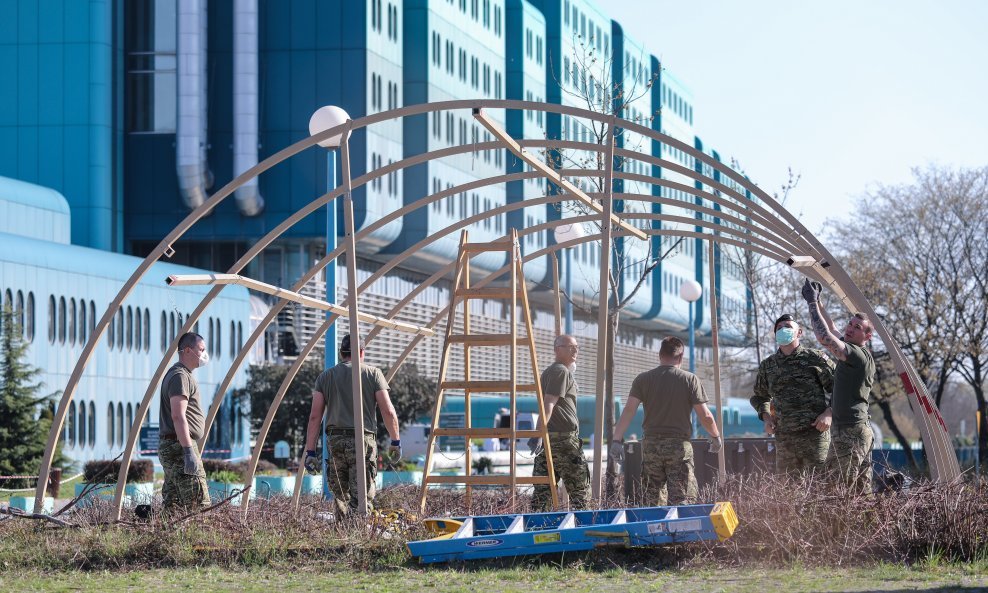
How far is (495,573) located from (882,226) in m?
25.1

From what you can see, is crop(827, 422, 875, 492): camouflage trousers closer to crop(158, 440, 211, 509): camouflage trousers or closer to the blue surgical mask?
the blue surgical mask

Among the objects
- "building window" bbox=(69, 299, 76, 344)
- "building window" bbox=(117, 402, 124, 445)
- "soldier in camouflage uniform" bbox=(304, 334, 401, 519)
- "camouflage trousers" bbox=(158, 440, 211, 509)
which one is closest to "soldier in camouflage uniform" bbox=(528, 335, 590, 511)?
"soldier in camouflage uniform" bbox=(304, 334, 401, 519)

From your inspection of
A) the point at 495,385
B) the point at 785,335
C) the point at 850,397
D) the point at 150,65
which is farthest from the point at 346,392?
the point at 150,65

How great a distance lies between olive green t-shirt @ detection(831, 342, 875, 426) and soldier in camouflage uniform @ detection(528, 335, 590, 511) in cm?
240

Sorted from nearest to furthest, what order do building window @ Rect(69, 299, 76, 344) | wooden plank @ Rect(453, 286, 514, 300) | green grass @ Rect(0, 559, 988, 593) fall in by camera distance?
green grass @ Rect(0, 559, 988, 593) → wooden plank @ Rect(453, 286, 514, 300) → building window @ Rect(69, 299, 76, 344)

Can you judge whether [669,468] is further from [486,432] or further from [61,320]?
[61,320]

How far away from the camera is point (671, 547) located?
9.91 metres

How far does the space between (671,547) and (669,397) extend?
204cm

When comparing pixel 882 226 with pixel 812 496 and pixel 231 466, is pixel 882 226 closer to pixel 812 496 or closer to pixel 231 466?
pixel 231 466

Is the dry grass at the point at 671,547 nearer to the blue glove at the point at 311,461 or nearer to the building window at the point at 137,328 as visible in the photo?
the blue glove at the point at 311,461

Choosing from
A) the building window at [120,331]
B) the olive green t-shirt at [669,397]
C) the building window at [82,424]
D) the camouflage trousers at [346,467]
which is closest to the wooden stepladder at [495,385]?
the camouflage trousers at [346,467]

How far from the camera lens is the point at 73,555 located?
10.3 meters

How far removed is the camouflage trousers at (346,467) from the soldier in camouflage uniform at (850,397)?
3640 millimetres

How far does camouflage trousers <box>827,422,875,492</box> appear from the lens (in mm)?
10926
